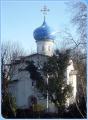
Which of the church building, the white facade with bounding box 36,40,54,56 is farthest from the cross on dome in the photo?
the white facade with bounding box 36,40,54,56

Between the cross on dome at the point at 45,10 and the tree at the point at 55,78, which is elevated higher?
the cross on dome at the point at 45,10

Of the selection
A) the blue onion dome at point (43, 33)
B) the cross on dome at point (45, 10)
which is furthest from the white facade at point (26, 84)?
the cross on dome at point (45, 10)

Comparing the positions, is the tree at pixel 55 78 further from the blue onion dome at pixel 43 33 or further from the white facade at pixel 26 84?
the blue onion dome at pixel 43 33

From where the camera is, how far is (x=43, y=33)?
214 centimetres

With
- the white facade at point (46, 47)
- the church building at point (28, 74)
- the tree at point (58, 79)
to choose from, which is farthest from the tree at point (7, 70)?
the tree at point (58, 79)

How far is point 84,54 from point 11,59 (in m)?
0.66

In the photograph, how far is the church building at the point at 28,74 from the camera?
2072 millimetres

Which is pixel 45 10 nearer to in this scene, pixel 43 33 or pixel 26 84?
pixel 43 33

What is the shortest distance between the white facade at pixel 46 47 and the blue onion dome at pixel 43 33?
4cm

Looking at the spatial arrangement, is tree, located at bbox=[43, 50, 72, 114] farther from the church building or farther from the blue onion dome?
the blue onion dome

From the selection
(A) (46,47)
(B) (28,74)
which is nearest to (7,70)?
(B) (28,74)

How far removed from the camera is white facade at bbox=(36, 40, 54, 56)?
6.91 feet

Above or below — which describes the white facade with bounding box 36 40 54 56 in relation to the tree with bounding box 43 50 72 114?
above

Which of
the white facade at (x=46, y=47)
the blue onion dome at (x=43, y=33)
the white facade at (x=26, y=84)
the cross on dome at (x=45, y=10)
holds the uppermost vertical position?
the cross on dome at (x=45, y=10)
